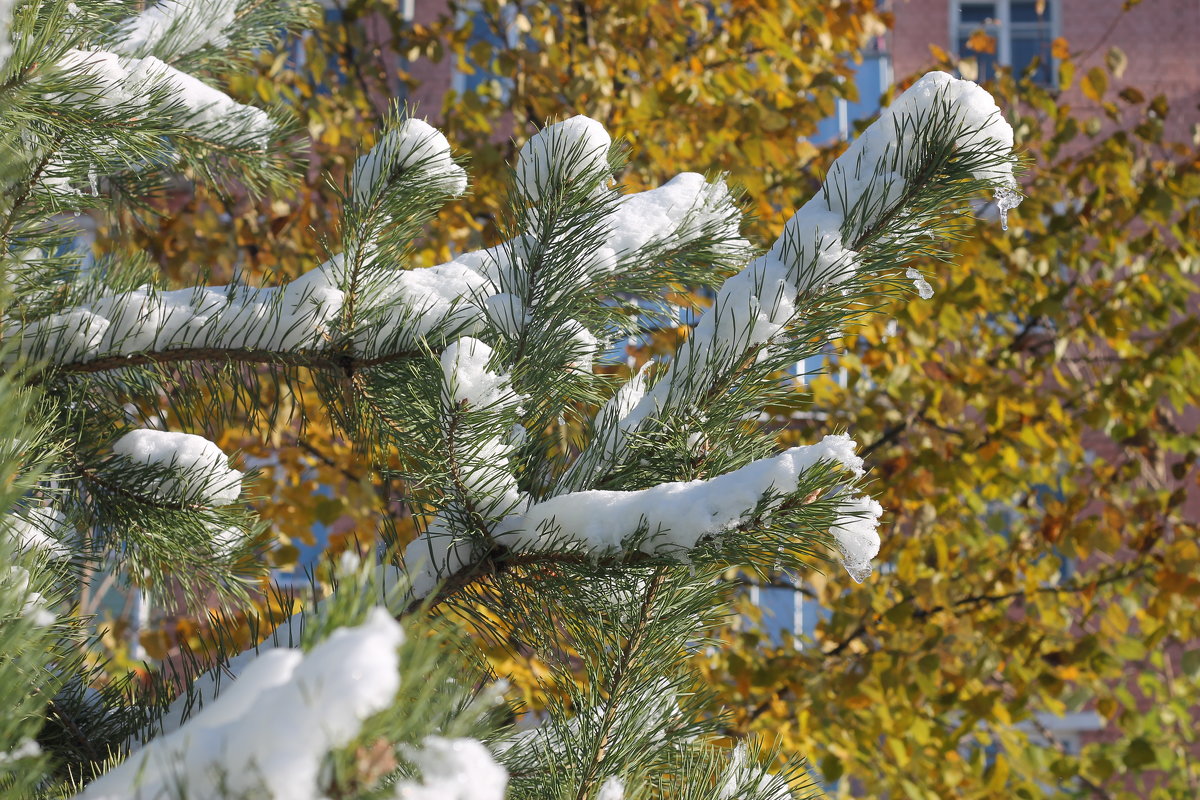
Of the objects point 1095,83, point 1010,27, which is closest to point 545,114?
point 1095,83

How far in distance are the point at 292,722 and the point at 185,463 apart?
812 millimetres

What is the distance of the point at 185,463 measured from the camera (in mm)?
1198

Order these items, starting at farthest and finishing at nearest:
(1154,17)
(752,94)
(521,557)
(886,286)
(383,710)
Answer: (1154,17)
(752,94)
(886,286)
(521,557)
(383,710)

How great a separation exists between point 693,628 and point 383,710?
56 cm

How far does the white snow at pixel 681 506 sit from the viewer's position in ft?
2.61

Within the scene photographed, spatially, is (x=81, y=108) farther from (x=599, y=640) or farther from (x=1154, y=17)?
(x=1154, y=17)

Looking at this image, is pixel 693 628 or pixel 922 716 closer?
pixel 693 628

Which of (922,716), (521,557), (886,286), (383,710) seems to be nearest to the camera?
(383,710)

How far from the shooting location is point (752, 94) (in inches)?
193

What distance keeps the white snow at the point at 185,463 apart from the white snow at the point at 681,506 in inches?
20.0

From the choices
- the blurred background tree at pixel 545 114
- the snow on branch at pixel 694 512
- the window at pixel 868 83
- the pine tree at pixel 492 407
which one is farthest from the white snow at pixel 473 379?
the window at pixel 868 83

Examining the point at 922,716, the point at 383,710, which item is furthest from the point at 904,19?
the point at 383,710

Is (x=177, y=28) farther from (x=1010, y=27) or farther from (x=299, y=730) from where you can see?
(x=1010, y=27)

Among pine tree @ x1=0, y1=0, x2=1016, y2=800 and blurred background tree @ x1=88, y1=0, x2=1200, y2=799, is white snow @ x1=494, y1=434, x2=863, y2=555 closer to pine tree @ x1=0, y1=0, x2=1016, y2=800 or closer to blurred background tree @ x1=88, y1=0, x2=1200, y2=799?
pine tree @ x1=0, y1=0, x2=1016, y2=800
